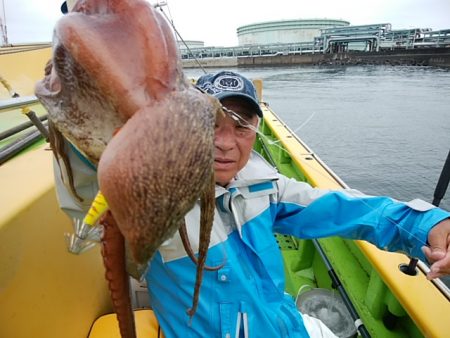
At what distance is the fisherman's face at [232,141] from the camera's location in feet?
5.96

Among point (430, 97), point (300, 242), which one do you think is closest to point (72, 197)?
point (300, 242)

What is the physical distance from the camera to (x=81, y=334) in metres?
1.72

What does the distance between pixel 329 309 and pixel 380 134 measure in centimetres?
1058

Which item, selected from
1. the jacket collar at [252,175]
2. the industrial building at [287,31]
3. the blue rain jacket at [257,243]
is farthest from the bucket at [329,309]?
the industrial building at [287,31]

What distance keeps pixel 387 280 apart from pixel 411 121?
13135 millimetres

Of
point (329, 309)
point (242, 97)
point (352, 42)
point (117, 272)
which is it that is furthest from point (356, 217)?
point (352, 42)

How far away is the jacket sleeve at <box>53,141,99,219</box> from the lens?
100 cm

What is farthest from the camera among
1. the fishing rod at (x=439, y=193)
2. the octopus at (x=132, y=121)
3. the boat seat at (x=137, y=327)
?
the fishing rod at (x=439, y=193)

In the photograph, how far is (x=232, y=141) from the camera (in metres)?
1.85

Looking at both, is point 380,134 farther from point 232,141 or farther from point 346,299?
point 232,141

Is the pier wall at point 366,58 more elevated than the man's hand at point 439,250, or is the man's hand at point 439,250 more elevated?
the man's hand at point 439,250

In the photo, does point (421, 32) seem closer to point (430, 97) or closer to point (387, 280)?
point (430, 97)

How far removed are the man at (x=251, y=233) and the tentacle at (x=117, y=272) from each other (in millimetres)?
774

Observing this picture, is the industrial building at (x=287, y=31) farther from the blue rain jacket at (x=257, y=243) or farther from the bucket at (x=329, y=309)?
the blue rain jacket at (x=257, y=243)
